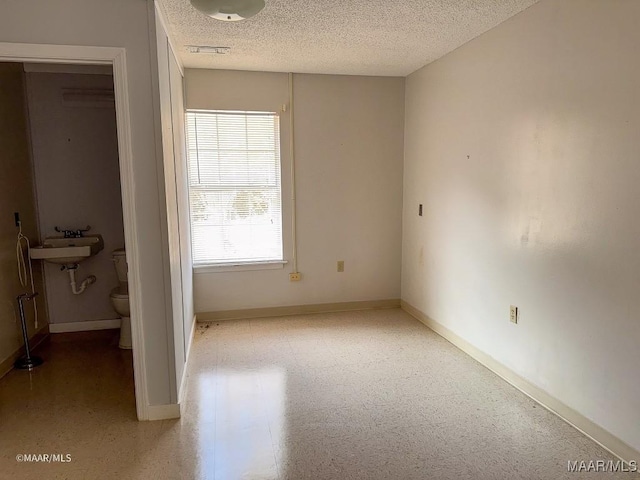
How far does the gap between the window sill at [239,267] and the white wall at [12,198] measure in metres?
1.39

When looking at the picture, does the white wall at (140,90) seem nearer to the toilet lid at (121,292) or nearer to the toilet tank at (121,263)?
Answer: the toilet lid at (121,292)

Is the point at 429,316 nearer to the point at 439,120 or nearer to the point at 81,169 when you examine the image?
the point at 439,120

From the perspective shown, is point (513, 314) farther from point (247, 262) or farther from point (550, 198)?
point (247, 262)

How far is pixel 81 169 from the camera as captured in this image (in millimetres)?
3574

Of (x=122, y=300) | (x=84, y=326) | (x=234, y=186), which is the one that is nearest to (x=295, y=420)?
(x=122, y=300)

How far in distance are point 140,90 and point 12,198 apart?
1833 mm

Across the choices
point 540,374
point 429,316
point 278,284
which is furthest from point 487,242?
point 278,284

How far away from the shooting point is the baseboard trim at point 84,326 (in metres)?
3.67

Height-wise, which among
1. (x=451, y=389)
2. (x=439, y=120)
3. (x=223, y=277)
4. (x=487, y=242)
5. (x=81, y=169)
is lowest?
(x=451, y=389)

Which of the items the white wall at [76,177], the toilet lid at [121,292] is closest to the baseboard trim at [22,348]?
the white wall at [76,177]

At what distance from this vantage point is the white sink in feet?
10.5

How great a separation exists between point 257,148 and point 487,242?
2.28m

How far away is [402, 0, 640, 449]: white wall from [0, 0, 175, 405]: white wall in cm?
219

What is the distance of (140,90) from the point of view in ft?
6.95
